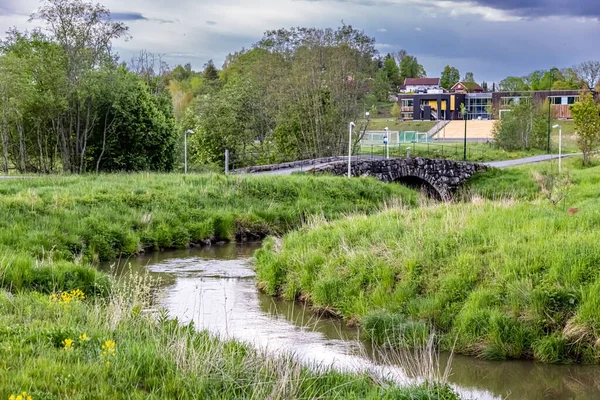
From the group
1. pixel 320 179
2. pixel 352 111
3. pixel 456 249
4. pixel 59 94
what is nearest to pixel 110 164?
pixel 59 94

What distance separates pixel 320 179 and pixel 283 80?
23.7m

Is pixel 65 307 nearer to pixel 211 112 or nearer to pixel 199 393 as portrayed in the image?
pixel 199 393

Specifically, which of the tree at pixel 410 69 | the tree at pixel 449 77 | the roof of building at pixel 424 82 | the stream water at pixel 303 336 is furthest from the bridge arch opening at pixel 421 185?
the tree at pixel 410 69

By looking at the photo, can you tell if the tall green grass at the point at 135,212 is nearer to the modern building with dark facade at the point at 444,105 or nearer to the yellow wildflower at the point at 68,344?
the yellow wildflower at the point at 68,344

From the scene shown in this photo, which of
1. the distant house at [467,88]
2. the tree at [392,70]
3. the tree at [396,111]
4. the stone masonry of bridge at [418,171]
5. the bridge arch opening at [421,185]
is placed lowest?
the bridge arch opening at [421,185]

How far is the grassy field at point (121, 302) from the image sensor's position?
726 centimetres

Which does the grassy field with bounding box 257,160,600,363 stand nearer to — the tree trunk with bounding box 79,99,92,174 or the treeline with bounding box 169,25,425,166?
the tree trunk with bounding box 79,99,92,174

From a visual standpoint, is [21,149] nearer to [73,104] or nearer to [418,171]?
[73,104]

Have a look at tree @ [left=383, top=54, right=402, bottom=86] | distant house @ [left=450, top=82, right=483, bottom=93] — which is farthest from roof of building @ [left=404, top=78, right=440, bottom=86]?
tree @ [left=383, top=54, right=402, bottom=86]

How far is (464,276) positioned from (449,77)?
158474 mm

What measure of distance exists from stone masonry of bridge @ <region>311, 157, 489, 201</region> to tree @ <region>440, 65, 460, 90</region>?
385 ft

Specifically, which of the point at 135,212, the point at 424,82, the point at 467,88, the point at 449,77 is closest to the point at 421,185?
the point at 135,212

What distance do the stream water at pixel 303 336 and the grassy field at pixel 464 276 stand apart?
0.43 metres

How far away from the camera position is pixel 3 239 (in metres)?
19.8
